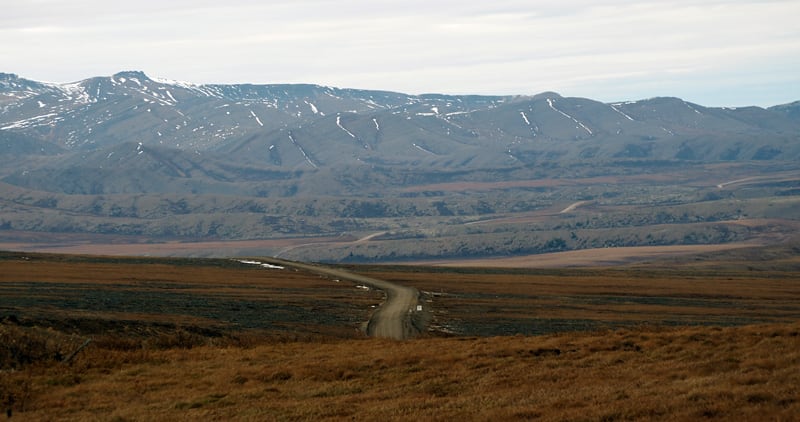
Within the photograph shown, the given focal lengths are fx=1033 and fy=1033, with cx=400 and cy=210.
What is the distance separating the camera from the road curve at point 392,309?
5259cm

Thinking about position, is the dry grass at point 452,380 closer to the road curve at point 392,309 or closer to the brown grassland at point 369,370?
the brown grassland at point 369,370

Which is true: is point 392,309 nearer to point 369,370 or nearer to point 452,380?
point 369,370

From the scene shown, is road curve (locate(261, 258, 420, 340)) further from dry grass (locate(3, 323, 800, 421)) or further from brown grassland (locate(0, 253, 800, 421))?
dry grass (locate(3, 323, 800, 421))

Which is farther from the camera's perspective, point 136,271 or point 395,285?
point 136,271

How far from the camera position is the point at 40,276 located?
80000 mm

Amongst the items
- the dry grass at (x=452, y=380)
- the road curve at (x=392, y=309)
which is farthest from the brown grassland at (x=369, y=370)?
the road curve at (x=392, y=309)

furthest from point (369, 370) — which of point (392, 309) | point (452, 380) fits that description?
point (392, 309)

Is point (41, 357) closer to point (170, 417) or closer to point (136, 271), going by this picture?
point (170, 417)

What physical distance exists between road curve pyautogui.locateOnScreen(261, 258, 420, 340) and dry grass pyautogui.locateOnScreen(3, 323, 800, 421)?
16.7 meters

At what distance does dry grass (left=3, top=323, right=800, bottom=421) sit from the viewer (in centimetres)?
2234

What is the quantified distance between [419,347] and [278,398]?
8.92 m

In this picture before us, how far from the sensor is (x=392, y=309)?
6550 centimetres

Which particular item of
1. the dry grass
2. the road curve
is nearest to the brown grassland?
the dry grass

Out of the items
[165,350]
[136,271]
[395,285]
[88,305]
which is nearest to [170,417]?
[165,350]
